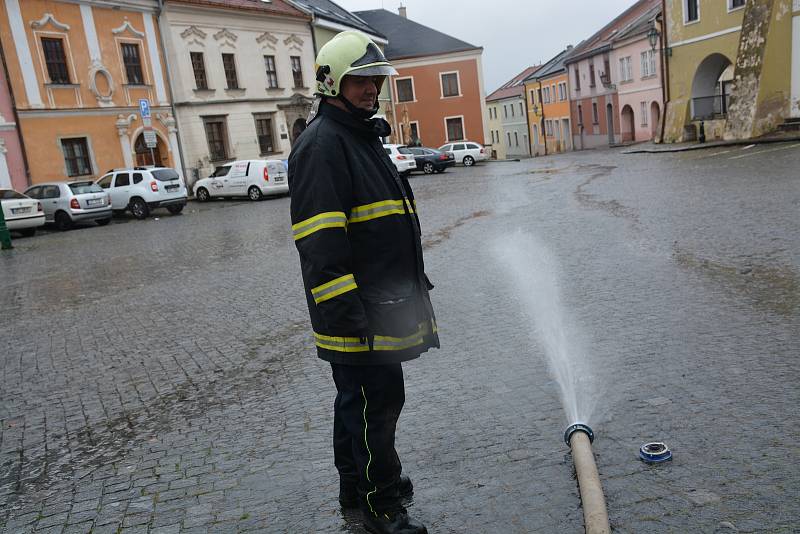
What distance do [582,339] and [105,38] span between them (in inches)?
1155

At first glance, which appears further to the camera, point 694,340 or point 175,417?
point 694,340

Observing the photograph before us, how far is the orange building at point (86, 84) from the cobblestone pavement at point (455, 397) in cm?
1914

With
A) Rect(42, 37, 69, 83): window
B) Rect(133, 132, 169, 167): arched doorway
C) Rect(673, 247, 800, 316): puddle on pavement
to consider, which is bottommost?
Rect(673, 247, 800, 316): puddle on pavement

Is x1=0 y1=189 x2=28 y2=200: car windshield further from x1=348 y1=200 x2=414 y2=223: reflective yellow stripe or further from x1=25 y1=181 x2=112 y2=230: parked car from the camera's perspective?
x1=348 y1=200 x2=414 y2=223: reflective yellow stripe

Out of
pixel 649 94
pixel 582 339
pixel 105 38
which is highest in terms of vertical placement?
pixel 105 38

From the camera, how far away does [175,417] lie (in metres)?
4.81

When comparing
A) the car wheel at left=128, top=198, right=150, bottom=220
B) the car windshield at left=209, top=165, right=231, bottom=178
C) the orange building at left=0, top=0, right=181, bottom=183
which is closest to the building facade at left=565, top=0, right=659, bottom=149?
the car windshield at left=209, top=165, right=231, bottom=178

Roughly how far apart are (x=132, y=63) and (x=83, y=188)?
1081 centimetres

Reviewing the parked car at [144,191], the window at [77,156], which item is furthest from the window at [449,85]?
the parked car at [144,191]

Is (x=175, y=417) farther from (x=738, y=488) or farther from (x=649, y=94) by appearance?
(x=649, y=94)

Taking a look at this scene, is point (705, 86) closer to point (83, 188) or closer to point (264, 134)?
point (264, 134)

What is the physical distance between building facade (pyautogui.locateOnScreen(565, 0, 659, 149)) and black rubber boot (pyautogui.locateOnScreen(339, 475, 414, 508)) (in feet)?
164

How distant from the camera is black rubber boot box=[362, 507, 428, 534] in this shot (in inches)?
120

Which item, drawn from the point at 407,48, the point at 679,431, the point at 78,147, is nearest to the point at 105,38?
the point at 78,147
